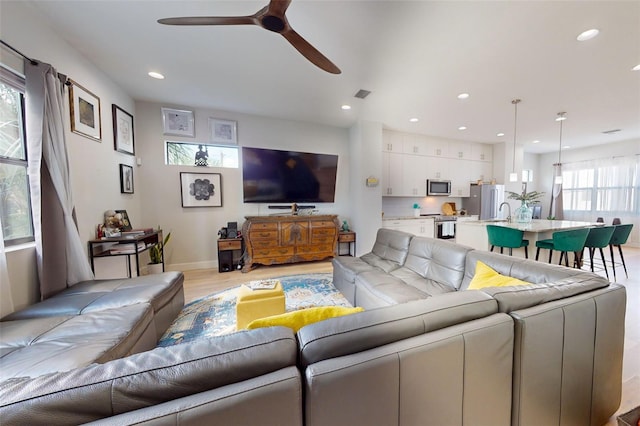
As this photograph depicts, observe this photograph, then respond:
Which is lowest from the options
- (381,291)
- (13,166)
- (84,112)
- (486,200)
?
(381,291)

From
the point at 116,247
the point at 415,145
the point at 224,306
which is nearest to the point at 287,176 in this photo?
the point at 224,306

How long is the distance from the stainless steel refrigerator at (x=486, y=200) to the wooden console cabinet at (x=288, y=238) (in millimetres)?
4116

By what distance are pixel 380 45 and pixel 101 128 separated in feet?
11.3

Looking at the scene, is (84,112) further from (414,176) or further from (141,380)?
(414,176)

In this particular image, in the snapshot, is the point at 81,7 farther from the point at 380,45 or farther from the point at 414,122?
the point at 414,122

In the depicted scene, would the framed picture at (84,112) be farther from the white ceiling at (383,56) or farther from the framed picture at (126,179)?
the framed picture at (126,179)

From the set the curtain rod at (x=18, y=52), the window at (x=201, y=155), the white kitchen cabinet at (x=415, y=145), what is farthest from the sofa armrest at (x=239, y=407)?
the white kitchen cabinet at (x=415, y=145)

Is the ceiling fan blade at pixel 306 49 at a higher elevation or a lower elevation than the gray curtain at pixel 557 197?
higher

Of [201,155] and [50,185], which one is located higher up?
[201,155]

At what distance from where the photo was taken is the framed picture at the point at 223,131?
159 inches

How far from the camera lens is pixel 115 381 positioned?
0.59m

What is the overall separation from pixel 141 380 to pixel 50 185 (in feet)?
7.88

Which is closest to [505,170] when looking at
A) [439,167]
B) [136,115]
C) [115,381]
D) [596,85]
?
[439,167]

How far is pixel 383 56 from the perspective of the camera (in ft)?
8.15
